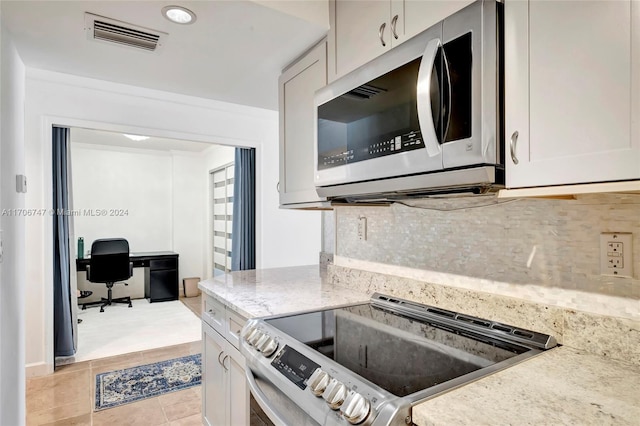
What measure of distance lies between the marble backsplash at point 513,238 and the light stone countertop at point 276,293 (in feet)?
1.05

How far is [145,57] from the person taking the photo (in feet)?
7.69

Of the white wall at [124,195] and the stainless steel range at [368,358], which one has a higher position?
the white wall at [124,195]

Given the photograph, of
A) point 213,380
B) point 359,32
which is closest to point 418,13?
point 359,32

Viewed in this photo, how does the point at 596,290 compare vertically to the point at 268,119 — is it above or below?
below

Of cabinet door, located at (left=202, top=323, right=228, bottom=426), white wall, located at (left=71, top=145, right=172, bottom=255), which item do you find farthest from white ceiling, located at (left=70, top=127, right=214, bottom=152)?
cabinet door, located at (left=202, top=323, right=228, bottom=426)

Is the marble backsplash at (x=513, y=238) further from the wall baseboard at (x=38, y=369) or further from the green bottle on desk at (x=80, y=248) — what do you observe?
the green bottle on desk at (x=80, y=248)

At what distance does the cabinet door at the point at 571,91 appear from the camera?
811 mm

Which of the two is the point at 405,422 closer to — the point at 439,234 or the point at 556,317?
the point at 556,317

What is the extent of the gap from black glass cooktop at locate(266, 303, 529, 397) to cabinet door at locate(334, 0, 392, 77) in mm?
1119

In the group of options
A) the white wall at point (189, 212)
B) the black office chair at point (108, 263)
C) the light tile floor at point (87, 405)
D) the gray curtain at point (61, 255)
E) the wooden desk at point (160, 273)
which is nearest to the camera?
the light tile floor at point (87, 405)

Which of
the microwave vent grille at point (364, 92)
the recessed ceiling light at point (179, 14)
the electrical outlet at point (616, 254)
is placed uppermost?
the recessed ceiling light at point (179, 14)

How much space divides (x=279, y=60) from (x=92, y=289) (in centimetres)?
485

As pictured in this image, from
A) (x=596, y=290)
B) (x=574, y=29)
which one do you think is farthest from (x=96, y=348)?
(x=574, y=29)

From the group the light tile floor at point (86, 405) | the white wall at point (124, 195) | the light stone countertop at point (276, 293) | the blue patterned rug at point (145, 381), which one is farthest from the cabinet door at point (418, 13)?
the white wall at point (124, 195)
